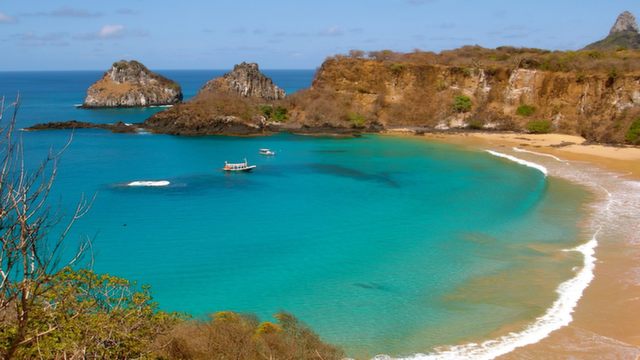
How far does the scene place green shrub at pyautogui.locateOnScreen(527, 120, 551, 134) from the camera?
67.0 meters

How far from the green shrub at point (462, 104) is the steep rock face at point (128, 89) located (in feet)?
219

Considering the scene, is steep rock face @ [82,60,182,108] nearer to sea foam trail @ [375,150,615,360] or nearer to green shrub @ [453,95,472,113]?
green shrub @ [453,95,472,113]

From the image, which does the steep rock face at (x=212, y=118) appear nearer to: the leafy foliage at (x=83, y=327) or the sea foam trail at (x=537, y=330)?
the sea foam trail at (x=537, y=330)

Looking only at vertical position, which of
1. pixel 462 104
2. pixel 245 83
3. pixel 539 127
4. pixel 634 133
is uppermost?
pixel 245 83

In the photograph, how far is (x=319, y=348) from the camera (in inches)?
591

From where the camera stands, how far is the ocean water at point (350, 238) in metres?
20.7

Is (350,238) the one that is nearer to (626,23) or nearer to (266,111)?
(266,111)

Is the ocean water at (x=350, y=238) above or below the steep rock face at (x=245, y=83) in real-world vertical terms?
below

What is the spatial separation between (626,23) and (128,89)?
13907 cm

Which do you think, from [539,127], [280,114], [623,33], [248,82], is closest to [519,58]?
[539,127]

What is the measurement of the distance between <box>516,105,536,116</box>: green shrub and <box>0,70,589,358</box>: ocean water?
18381 mm

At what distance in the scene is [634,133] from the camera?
5650cm

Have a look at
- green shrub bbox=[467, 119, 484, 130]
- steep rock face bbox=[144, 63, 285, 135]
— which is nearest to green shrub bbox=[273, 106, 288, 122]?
steep rock face bbox=[144, 63, 285, 135]

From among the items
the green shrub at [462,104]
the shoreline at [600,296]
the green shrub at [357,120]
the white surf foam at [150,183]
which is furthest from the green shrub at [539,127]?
the white surf foam at [150,183]
